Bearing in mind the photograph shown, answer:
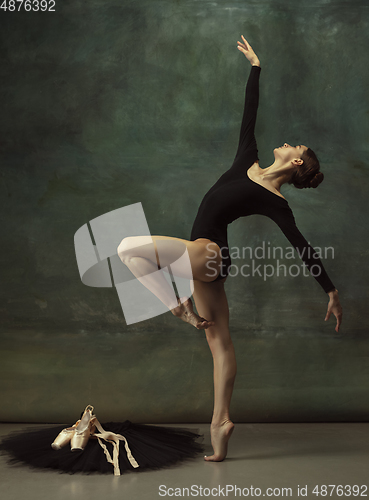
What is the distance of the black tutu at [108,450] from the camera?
3.05 meters

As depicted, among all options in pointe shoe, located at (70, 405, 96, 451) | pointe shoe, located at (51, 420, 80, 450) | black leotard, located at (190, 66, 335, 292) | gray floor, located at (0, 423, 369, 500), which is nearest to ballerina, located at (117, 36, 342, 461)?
black leotard, located at (190, 66, 335, 292)

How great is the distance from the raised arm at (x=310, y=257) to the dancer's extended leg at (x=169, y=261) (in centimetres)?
46

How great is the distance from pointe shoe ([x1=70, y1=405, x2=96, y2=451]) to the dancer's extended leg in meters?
1.00

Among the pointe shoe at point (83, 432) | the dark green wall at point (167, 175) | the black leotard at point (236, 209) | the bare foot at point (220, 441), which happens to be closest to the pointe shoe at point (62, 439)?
the pointe shoe at point (83, 432)

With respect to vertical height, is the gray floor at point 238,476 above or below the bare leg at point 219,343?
below

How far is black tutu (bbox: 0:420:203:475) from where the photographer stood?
305 centimetres

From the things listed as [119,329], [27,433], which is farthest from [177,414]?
[27,433]

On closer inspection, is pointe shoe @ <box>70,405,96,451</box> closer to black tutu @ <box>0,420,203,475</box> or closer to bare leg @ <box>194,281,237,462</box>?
black tutu @ <box>0,420,203,475</box>

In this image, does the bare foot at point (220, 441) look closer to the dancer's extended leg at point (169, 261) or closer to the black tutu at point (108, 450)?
the black tutu at point (108, 450)

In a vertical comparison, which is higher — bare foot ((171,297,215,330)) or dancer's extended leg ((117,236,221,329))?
dancer's extended leg ((117,236,221,329))

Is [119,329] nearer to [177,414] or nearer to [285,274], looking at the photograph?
[177,414]

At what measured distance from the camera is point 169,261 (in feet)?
9.59

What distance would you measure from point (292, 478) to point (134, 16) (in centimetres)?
389

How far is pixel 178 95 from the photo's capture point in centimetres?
434
